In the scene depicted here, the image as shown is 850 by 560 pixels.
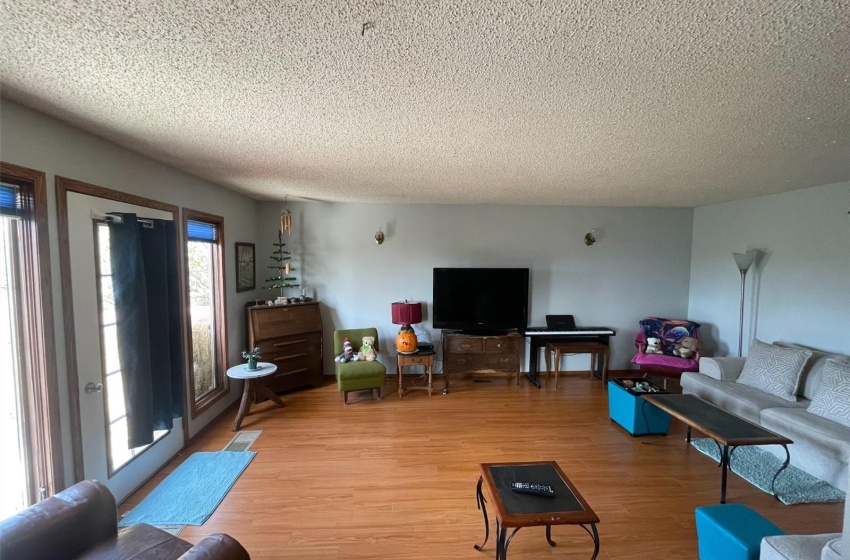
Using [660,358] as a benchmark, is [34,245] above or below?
above

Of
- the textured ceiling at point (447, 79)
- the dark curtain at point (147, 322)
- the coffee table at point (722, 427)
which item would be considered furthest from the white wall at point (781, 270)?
the dark curtain at point (147, 322)

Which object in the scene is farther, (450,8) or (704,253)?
(704,253)

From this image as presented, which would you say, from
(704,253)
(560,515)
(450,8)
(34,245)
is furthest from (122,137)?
(704,253)

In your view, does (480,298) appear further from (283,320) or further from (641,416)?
(283,320)

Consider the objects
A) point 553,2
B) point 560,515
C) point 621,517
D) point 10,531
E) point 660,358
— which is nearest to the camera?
point 553,2

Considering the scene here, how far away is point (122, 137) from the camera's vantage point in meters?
2.05

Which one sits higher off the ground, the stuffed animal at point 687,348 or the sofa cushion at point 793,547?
the stuffed animal at point 687,348

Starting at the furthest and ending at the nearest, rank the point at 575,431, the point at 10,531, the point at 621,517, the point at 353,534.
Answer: the point at 575,431
the point at 621,517
the point at 353,534
the point at 10,531

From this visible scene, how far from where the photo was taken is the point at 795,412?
8.57 feet

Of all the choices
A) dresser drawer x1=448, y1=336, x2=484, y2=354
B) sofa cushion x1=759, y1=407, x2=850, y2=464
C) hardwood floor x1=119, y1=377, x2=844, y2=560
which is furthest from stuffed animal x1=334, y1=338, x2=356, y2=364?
sofa cushion x1=759, y1=407, x2=850, y2=464

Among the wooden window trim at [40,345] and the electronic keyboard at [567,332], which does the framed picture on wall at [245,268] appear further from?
the electronic keyboard at [567,332]

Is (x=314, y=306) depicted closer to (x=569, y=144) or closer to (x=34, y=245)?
(x=34, y=245)

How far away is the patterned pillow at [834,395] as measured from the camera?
245cm

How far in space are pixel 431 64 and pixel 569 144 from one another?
4.03 ft
